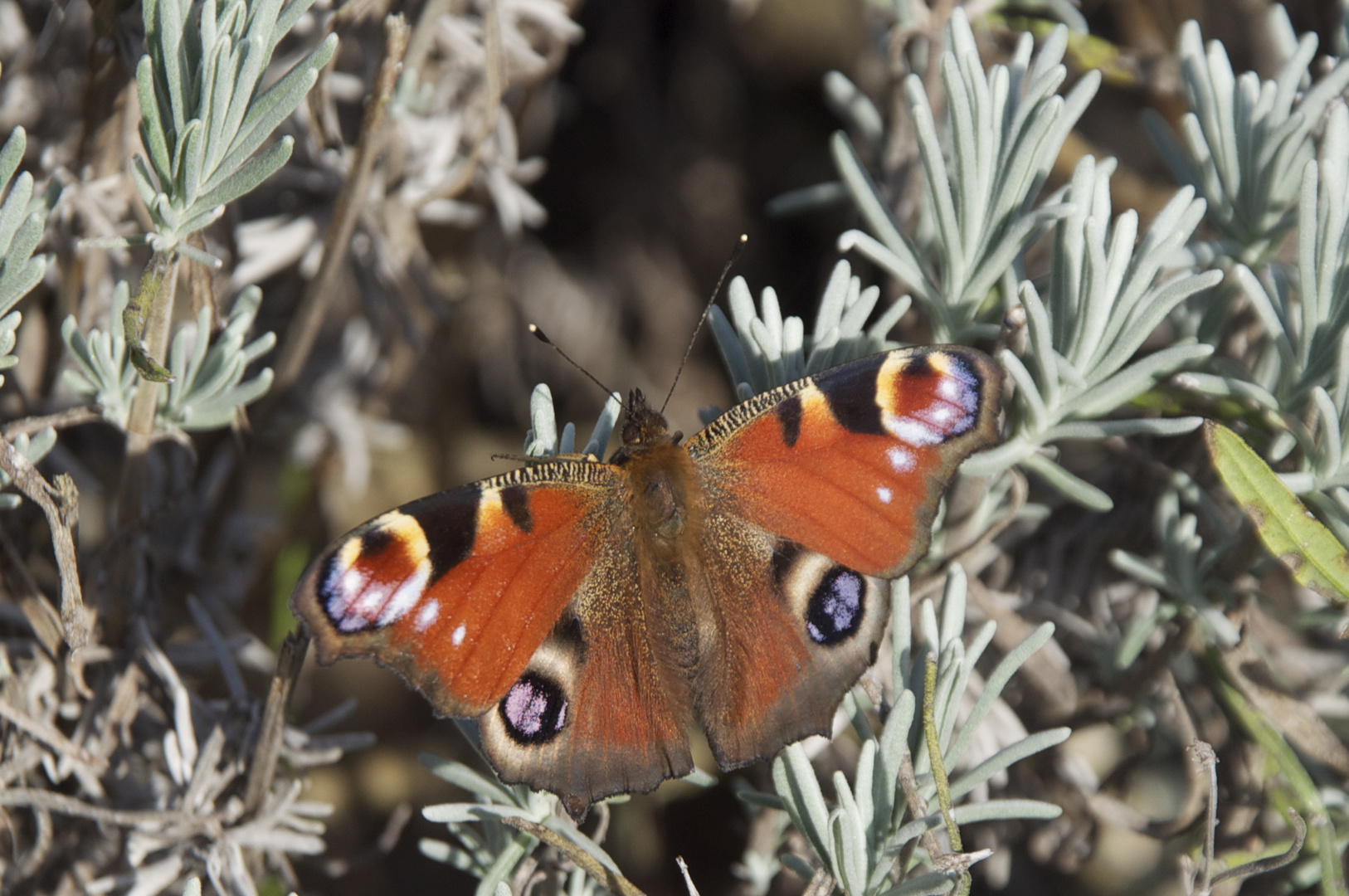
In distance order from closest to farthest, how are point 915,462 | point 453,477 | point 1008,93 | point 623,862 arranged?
1. point 915,462
2. point 1008,93
3. point 623,862
4. point 453,477

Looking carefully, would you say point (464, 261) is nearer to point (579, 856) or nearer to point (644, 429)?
point (644, 429)

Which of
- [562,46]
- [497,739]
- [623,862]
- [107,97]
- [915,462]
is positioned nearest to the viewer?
[497,739]

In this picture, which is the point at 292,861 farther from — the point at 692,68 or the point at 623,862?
the point at 692,68

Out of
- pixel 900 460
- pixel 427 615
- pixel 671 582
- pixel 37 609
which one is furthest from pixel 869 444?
pixel 37 609

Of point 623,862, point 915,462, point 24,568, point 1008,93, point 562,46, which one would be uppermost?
point 1008,93

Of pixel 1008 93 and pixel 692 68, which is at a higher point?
pixel 1008 93

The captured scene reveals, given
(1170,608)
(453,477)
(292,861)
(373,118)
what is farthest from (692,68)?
(292,861)

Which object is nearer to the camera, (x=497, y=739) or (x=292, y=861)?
(x=497, y=739)
